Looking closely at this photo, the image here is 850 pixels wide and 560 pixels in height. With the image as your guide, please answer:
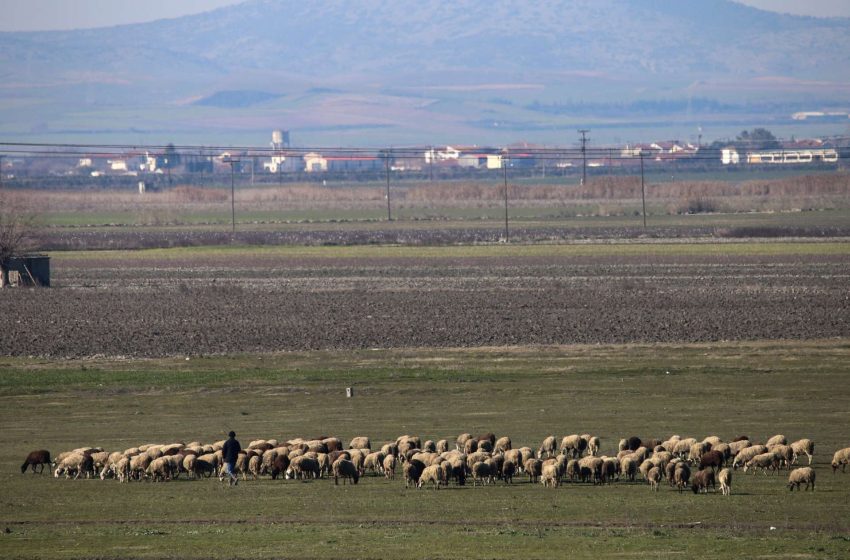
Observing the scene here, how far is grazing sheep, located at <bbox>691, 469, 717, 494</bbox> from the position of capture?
22859 mm

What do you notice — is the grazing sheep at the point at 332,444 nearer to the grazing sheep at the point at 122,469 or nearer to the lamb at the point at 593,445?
the grazing sheep at the point at 122,469

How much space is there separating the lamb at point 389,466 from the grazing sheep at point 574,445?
3.49 m

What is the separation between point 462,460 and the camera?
24328 mm

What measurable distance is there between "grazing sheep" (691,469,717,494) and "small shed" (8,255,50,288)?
50.5m

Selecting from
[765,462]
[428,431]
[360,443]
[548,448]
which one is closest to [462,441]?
[548,448]

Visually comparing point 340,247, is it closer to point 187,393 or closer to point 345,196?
point 187,393

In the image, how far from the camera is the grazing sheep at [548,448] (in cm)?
2641

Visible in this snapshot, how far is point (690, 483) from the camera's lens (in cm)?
2350

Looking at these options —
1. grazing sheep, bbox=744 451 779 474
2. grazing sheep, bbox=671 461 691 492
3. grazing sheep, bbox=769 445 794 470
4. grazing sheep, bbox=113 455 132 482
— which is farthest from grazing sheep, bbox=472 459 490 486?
grazing sheep, bbox=113 455 132 482

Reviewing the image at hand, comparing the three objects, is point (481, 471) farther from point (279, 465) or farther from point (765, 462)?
point (765, 462)

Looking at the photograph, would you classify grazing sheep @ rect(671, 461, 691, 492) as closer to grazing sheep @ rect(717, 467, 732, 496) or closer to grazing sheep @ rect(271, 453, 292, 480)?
grazing sheep @ rect(717, 467, 732, 496)

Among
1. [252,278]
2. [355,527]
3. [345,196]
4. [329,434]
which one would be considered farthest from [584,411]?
[345,196]

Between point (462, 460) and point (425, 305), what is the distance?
104 ft

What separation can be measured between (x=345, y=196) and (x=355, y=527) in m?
154
